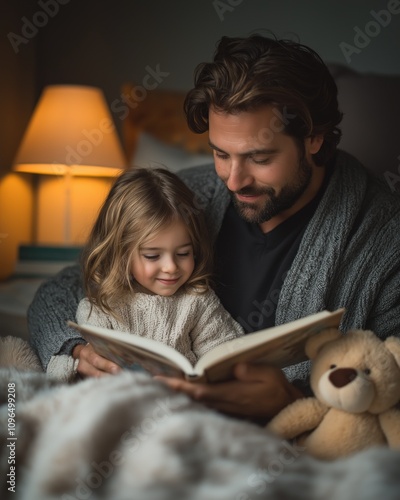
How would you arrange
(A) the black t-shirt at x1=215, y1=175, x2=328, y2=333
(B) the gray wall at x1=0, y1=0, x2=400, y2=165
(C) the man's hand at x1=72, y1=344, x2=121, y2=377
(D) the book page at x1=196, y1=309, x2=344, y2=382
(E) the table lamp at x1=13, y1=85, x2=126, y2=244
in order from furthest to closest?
(E) the table lamp at x1=13, y1=85, x2=126, y2=244
(B) the gray wall at x1=0, y1=0, x2=400, y2=165
(A) the black t-shirt at x1=215, y1=175, x2=328, y2=333
(C) the man's hand at x1=72, y1=344, x2=121, y2=377
(D) the book page at x1=196, y1=309, x2=344, y2=382

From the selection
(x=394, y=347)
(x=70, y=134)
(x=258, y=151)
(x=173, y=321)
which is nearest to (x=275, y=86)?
(x=258, y=151)

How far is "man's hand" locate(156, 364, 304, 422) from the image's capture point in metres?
1.02

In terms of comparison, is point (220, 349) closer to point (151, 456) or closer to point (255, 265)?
point (151, 456)

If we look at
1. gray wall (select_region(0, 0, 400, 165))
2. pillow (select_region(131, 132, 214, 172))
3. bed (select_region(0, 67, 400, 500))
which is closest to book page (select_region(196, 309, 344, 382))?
bed (select_region(0, 67, 400, 500))

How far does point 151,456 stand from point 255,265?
912 millimetres

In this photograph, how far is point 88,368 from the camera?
4.33 feet

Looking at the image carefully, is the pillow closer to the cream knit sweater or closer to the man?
the man

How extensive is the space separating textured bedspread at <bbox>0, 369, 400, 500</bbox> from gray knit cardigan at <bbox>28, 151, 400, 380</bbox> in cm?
62

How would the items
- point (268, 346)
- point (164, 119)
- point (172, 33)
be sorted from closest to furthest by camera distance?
point (268, 346)
point (172, 33)
point (164, 119)

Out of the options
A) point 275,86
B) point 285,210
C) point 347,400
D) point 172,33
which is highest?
point 172,33

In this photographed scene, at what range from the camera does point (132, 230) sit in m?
1.49

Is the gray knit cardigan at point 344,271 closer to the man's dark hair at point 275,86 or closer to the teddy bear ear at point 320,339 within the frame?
the man's dark hair at point 275,86

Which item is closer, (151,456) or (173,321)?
(151,456)

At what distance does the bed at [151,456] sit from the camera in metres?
0.72
